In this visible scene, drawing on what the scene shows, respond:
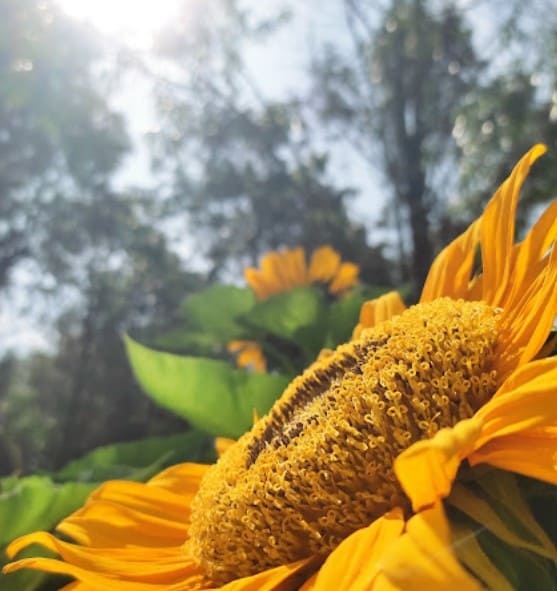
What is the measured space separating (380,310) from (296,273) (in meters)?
0.94

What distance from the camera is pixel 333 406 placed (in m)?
0.37

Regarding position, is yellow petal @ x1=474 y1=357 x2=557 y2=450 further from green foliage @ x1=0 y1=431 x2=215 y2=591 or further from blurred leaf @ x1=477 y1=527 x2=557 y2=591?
green foliage @ x1=0 y1=431 x2=215 y2=591

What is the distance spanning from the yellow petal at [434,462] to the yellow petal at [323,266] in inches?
45.8

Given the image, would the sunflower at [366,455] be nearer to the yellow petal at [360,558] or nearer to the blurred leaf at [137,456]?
the yellow petal at [360,558]

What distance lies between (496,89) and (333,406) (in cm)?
324

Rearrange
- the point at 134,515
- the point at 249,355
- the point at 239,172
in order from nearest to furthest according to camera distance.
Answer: the point at 134,515 < the point at 249,355 < the point at 239,172

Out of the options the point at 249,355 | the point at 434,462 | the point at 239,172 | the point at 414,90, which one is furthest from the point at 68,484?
the point at 239,172

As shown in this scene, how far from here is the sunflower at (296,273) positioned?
1.34 m

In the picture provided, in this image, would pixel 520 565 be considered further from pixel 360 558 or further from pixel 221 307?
pixel 221 307

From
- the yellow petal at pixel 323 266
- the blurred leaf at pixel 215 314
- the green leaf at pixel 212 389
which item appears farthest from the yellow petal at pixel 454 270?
the yellow petal at pixel 323 266

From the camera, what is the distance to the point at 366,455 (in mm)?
328

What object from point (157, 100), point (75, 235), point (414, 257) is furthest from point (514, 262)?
point (75, 235)

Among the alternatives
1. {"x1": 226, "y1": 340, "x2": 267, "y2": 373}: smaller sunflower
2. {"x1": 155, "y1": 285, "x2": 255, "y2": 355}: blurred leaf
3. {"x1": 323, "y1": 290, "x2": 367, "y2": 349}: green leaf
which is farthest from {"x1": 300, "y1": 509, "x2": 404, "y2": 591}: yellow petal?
{"x1": 226, "y1": 340, "x2": 267, "y2": 373}: smaller sunflower

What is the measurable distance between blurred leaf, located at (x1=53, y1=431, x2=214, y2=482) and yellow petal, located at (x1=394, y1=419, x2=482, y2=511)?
12.8 inches
